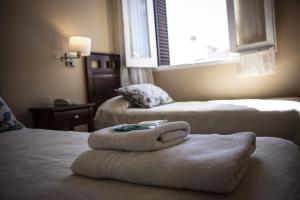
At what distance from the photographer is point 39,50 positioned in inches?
103

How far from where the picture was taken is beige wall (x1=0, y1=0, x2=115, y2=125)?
236 cm

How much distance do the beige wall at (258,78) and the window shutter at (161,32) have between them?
394 millimetres

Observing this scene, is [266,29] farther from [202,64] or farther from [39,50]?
[39,50]

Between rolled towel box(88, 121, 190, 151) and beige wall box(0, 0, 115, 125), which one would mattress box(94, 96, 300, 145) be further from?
rolled towel box(88, 121, 190, 151)

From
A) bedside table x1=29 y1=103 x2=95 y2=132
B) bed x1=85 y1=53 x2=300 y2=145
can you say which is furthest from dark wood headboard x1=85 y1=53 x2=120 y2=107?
bedside table x1=29 y1=103 x2=95 y2=132

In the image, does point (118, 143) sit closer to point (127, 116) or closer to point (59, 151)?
point (59, 151)

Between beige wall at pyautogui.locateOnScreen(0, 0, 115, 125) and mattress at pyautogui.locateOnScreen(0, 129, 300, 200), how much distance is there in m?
1.47

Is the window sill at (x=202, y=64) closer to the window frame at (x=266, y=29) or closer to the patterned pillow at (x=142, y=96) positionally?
the window frame at (x=266, y=29)

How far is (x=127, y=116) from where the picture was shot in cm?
260

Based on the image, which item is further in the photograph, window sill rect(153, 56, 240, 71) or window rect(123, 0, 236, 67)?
window rect(123, 0, 236, 67)

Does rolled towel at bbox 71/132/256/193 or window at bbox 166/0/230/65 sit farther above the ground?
window at bbox 166/0/230/65

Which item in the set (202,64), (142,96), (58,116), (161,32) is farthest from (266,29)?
(58,116)

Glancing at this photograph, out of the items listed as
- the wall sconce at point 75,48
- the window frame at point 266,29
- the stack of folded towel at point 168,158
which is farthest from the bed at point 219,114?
the stack of folded towel at point 168,158

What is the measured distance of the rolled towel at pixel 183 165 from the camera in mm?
602
